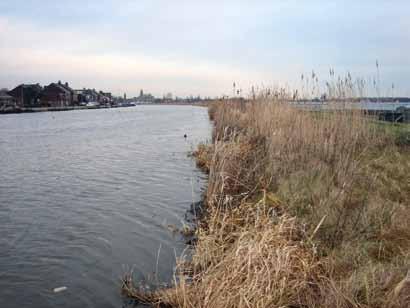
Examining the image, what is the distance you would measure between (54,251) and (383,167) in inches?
281

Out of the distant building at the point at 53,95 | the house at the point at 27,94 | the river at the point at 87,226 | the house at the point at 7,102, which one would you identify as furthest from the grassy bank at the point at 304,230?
the distant building at the point at 53,95

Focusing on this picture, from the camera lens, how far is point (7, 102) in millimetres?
84062

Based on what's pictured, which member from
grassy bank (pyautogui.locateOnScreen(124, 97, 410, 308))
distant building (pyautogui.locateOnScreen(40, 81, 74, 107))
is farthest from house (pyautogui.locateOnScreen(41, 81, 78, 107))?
grassy bank (pyautogui.locateOnScreen(124, 97, 410, 308))

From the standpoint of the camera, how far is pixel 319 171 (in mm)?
7785

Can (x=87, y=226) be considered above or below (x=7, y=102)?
below

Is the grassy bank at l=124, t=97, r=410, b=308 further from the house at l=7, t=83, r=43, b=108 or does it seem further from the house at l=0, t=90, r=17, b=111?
the house at l=7, t=83, r=43, b=108

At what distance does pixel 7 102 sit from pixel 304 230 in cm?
9102

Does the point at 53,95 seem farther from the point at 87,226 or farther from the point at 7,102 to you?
the point at 87,226

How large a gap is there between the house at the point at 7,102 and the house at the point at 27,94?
4.95 feet

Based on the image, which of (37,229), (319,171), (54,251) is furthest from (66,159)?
(319,171)

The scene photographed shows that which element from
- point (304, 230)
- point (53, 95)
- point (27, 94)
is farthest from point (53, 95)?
point (304, 230)

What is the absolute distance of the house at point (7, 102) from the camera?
77.1m

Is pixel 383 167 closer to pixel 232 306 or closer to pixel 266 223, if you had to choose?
pixel 266 223

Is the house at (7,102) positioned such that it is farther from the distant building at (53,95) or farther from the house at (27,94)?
the distant building at (53,95)
